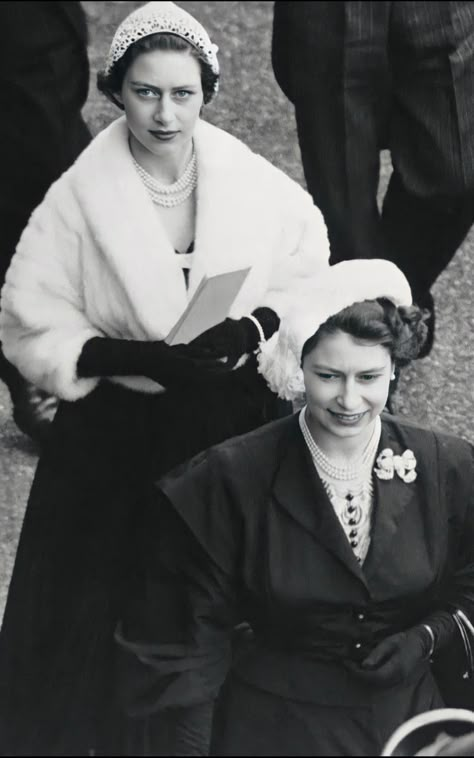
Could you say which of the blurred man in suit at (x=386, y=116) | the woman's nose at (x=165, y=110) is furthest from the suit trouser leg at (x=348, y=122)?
the woman's nose at (x=165, y=110)

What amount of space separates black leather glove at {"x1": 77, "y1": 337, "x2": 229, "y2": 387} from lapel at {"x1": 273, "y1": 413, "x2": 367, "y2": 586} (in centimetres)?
22

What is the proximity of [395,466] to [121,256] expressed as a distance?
2.05ft

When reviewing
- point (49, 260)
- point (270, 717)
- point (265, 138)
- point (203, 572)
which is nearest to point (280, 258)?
point (265, 138)

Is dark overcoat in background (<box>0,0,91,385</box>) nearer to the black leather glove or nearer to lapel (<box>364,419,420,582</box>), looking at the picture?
the black leather glove

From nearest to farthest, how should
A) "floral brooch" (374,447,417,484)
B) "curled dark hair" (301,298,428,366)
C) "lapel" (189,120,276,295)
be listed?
"curled dark hair" (301,298,428,366), "floral brooch" (374,447,417,484), "lapel" (189,120,276,295)

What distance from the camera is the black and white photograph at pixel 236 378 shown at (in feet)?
8.06

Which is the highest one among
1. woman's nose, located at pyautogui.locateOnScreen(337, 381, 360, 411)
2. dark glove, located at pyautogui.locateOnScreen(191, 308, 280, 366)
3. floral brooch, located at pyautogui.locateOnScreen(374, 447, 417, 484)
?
dark glove, located at pyautogui.locateOnScreen(191, 308, 280, 366)

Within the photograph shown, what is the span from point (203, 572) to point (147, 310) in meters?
0.49

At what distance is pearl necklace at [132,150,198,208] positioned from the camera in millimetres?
2596

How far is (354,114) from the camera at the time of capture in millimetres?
2688

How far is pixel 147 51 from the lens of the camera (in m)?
2.46

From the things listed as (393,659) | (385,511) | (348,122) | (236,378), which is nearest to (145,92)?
(348,122)

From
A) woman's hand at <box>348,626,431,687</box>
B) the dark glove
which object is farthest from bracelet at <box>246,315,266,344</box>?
woman's hand at <box>348,626,431,687</box>

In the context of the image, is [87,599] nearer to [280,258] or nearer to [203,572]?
[203,572]
